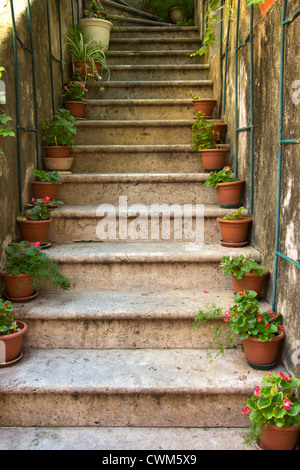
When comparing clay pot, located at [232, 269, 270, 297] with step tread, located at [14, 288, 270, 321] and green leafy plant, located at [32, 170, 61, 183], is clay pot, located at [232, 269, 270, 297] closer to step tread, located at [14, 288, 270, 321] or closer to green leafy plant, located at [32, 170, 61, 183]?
step tread, located at [14, 288, 270, 321]

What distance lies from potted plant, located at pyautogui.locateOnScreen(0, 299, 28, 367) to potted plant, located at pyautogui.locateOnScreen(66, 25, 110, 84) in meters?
2.30

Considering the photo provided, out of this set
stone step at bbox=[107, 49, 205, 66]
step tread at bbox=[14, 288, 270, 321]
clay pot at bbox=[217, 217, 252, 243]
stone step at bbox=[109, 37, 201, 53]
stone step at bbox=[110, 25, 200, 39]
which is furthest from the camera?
stone step at bbox=[110, 25, 200, 39]

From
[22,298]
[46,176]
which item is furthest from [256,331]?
[46,176]

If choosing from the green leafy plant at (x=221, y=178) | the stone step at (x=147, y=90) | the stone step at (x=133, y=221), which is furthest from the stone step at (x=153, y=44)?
the stone step at (x=133, y=221)

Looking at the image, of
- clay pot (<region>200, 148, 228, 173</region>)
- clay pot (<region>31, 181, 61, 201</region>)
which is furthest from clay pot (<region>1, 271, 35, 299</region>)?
clay pot (<region>200, 148, 228, 173</region>)

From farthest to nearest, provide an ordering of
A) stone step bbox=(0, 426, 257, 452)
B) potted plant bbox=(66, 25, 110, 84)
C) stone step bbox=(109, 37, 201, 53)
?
stone step bbox=(109, 37, 201, 53) → potted plant bbox=(66, 25, 110, 84) → stone step bbox=(0, 426, 257, 452)

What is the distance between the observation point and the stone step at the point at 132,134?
3.08m

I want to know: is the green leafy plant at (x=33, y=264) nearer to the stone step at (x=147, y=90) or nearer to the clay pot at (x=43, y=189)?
the clay pot at (x=43, y=189)

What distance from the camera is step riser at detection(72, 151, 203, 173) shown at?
9.37 ft

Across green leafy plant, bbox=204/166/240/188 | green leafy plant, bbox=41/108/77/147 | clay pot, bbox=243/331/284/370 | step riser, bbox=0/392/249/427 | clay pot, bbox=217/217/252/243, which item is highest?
green leafy plant, bbox=41/108/77/147

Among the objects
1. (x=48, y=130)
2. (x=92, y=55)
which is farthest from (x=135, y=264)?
(x=92, y=55)

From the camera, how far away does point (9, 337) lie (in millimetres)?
1610

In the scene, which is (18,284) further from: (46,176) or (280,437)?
(280,437)

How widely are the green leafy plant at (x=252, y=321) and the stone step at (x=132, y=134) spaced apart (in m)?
1.77
